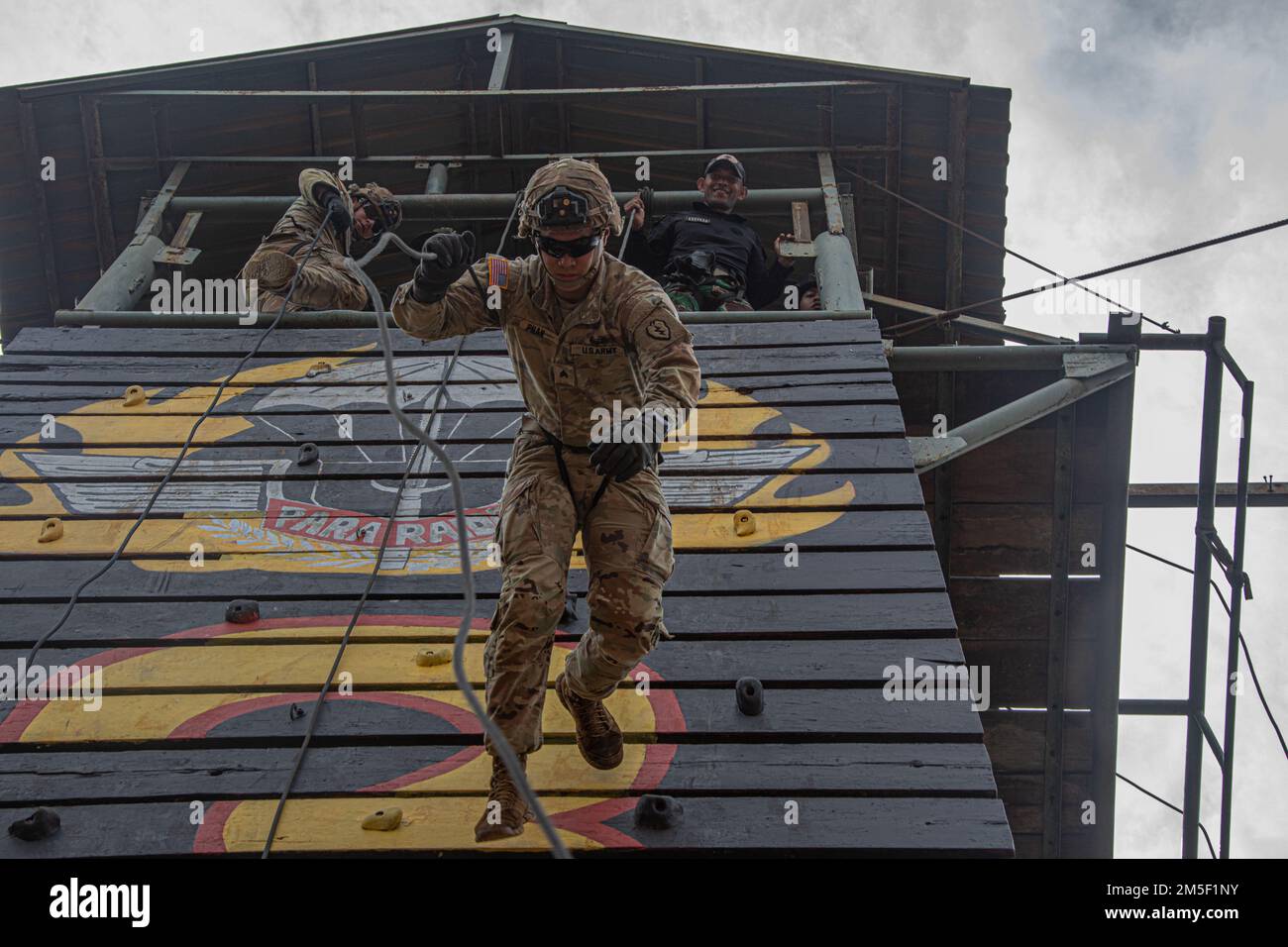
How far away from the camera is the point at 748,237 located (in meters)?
9.73

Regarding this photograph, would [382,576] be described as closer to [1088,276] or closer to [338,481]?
[338,481]

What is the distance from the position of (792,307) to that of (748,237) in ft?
1.92

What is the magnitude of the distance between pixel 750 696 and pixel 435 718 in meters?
1.20

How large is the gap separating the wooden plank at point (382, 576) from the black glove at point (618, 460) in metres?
1.70

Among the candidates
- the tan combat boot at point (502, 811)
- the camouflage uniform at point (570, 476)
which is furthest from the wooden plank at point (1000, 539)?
the tan combat boot at point (502, 811)

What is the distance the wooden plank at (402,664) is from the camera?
5496 millimetres

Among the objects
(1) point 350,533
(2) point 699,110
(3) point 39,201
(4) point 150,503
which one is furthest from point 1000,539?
(3) point 39,201

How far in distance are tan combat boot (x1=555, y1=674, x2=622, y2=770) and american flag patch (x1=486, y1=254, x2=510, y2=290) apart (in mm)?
1422

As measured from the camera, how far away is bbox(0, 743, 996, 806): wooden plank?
498cm

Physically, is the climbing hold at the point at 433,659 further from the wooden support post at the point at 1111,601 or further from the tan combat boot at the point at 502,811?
the wooden support post at the point at 1111,601

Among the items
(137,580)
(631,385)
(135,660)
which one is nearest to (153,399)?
(137,580)

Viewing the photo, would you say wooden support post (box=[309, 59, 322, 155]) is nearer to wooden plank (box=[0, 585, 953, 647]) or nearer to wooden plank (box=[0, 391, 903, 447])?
wooden plank (box=[0, 391, 903, 447])

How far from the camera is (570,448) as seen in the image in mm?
4992
